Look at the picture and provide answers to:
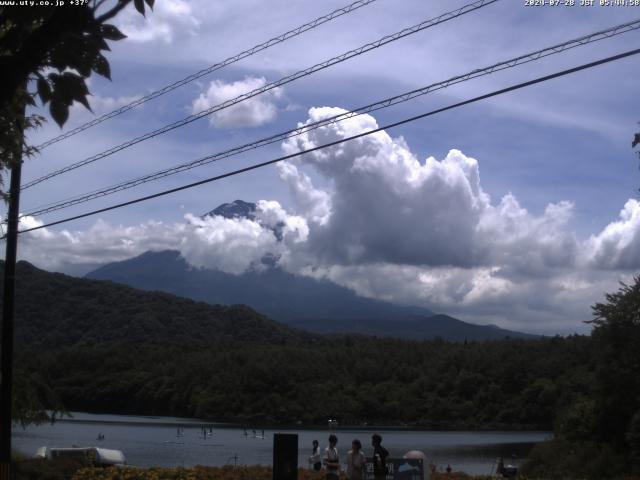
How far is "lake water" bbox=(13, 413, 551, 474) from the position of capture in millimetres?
60062

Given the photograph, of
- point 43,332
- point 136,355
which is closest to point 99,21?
point 136,355

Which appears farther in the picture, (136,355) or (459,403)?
(136,355)

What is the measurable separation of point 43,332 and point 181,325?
38.2 metres

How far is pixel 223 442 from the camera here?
86688 mm

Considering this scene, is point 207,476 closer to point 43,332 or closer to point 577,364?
point 577,364

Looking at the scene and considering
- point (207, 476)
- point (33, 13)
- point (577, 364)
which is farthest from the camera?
point (577, 364)

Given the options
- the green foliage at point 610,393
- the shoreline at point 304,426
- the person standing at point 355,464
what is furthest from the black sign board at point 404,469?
the shoreline at point 304,426

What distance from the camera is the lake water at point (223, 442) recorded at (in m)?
60.1

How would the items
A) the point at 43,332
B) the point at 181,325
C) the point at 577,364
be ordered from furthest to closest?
the point at 181,325 < the point at 43,332 < the point at 577,364

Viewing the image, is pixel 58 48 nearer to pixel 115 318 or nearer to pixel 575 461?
pixel 575 461

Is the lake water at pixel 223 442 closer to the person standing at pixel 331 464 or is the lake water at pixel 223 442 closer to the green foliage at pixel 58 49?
the person standing at pixel 331 464

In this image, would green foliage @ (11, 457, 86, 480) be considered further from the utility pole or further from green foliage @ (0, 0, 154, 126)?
green foliage @ (0, 0, 154, 126)

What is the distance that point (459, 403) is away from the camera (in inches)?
4594

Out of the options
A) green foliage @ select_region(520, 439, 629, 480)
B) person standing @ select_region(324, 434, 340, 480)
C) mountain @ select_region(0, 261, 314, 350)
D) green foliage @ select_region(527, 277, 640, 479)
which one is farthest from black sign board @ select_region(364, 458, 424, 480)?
mountain @ select_region(0, 261, 314, 350)
